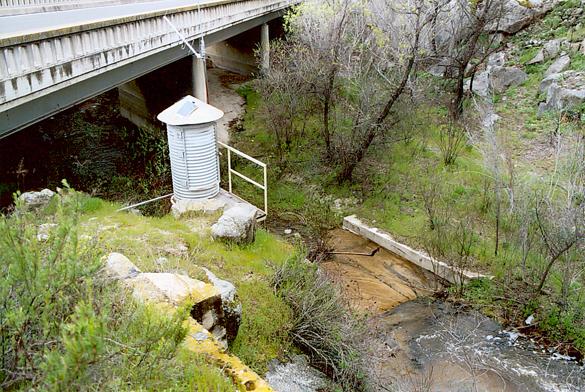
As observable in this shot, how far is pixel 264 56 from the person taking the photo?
2084cm

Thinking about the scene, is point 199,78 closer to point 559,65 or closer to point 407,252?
point 407,252

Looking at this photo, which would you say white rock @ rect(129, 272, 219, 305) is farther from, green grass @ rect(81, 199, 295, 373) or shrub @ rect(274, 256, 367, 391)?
shrub @ rect(274, 256, 367, 391)

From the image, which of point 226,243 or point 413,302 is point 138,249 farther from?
point 413,302

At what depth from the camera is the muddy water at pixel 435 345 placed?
25.4 feet

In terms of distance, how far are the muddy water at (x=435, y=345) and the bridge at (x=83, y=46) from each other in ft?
19.9

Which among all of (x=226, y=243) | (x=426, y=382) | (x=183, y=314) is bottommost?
(x=426, y=382)

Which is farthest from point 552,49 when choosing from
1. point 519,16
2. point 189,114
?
point 189,114

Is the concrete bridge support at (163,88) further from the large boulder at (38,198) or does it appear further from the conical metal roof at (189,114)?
the large boulder at (38,198)

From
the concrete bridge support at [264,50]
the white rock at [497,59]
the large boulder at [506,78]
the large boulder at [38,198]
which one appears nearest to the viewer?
the large boulder at [38,198]

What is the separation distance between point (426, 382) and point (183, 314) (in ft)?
17.6

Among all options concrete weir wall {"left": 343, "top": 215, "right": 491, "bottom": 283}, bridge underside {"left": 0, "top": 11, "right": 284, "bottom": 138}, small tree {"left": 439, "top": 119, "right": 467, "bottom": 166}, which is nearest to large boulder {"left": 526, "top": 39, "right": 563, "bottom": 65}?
small tree {"left": 439, "top": 119, "right": 467, "bottom": 166}

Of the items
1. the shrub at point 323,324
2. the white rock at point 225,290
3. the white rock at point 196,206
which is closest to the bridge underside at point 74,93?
the white rock at point 196,206

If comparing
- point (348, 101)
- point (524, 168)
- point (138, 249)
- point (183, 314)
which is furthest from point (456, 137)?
point (183, 314)

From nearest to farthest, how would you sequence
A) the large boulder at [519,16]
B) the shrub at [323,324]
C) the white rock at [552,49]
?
the shrub at [323,324] < the white rock at [552,49] < the large boulder at [519,16]
